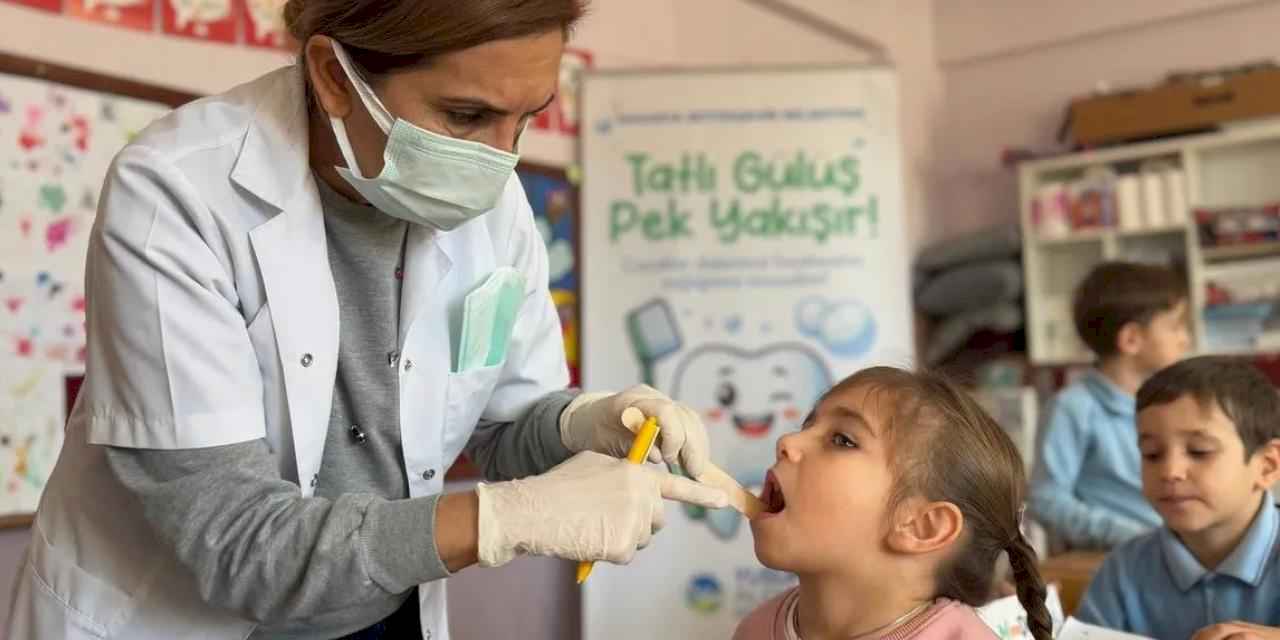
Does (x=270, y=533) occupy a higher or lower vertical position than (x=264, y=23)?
lower

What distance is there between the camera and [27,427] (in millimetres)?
2207

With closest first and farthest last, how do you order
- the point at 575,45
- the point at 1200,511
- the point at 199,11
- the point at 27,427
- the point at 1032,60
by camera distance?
the point at 1200,511
the point at 27,427
the point at 199,11
the point at 575,45
the point at 1032,60

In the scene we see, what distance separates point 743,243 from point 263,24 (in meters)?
1.56

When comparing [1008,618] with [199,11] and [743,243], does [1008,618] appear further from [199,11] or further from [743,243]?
[199,11]

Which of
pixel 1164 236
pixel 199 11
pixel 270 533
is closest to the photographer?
pixel 270 533

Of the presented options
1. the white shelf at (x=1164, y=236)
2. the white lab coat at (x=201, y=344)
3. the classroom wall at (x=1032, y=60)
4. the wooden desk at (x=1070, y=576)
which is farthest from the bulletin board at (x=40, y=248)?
the classroom wall at (x=1032, y=60)

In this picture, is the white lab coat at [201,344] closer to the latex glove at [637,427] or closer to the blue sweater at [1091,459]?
the latex glove at [637,427]

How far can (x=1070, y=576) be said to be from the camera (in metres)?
2.34

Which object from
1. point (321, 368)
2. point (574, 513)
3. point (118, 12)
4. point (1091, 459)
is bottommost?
point (1091, 459)

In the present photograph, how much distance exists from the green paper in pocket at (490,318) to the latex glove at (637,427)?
0.42ft

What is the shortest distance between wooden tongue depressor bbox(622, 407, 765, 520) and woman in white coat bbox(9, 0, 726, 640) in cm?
3

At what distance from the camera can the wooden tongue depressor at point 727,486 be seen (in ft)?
4.12

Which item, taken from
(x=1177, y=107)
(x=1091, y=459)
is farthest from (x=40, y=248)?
(x=1177, y=107)

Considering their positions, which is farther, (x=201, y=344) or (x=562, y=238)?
(x=562, y=238)
